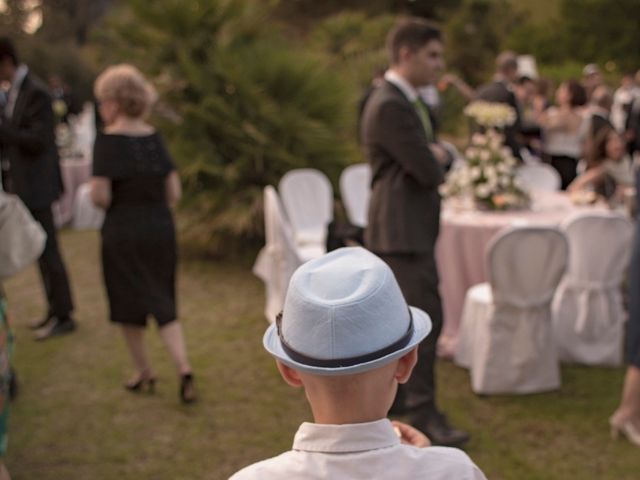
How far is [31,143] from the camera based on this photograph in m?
4.69

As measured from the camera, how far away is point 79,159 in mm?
9516

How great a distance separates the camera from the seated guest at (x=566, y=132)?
7.68 meters

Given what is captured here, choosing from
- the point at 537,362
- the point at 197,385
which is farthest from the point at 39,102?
the point at 537,362

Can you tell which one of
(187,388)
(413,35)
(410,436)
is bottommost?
(187,388)

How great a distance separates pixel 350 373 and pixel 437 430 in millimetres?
2490

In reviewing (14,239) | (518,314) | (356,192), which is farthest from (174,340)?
(356,192)

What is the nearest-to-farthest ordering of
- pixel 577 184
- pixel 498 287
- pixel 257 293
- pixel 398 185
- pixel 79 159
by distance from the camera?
pixel 398 185
pixel 498 287
pixel 577 184
pixel 257 293
pixel 79 159

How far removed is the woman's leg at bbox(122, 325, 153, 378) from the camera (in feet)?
12.9

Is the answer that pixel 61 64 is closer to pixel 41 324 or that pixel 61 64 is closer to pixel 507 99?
pixel 507 99

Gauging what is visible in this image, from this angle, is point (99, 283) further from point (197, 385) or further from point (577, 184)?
point (577, 184)

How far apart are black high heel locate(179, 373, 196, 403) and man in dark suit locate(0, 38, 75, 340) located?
149cm

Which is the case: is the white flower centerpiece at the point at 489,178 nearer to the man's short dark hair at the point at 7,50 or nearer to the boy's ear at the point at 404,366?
the man's short dark hair at the point at 7,50

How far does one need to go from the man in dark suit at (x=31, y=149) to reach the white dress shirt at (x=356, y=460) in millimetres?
3970

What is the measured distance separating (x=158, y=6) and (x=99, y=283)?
8.76 ft
